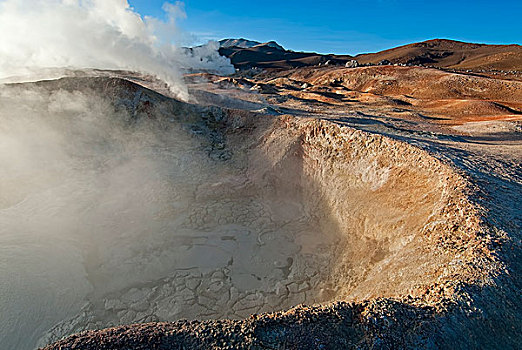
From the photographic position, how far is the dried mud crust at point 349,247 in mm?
3270

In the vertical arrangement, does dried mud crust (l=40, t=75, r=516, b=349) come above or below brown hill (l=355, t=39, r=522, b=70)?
below

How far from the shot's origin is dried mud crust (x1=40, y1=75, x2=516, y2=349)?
3.27 m

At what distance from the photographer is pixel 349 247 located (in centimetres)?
797

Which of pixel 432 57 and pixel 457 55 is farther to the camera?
pixel 432 57

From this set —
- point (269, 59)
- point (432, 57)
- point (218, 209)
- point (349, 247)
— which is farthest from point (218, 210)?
point (269, 59)

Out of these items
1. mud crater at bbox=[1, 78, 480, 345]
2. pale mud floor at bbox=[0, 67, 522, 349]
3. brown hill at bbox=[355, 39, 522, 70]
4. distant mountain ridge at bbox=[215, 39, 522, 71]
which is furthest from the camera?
distant mountain ridge at bbox=[215, 39, 522, 71]

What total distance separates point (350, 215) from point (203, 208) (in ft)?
16.4

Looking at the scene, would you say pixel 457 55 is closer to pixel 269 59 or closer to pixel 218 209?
pixel 269 59

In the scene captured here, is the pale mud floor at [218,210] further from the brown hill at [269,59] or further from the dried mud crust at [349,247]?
the brown hill at [269,59]

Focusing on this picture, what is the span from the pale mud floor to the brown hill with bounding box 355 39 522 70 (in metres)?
53.4

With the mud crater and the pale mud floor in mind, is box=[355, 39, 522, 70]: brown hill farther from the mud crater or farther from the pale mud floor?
the mud crater

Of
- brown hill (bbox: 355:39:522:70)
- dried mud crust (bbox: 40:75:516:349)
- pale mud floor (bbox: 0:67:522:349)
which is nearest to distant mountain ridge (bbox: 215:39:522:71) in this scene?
brown hill (bbox: 355:39:522:70)

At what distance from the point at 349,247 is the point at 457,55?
8133cm

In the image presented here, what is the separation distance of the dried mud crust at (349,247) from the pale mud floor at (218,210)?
0.05 m
